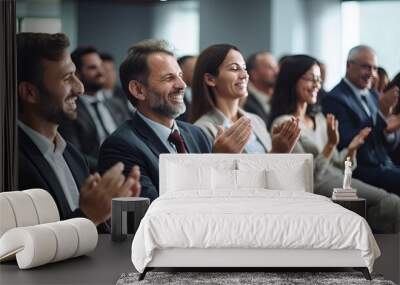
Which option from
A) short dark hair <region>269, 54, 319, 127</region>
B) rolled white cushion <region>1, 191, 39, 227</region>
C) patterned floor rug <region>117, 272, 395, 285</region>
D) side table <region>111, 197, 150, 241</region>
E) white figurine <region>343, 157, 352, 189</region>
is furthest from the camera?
short dark hair <region>269, 54, 319, 127</region>

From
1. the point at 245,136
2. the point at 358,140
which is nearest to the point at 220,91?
the point at 245,136

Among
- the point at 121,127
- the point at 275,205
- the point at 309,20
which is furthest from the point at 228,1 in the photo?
the point at 275,205

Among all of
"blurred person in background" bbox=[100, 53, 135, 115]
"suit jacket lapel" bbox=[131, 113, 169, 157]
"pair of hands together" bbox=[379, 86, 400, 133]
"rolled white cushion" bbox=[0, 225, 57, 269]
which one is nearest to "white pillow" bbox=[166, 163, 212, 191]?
"suit jacket lapel" bbox=[131, 113, 169, 157]

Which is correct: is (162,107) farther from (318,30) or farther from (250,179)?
(318,30)

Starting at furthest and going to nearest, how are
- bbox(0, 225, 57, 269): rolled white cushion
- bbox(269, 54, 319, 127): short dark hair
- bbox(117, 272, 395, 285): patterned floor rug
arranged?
bbox(269, 54, 319, 127): short dark hair < bbox(0, 225, 57, 269): rolled white cushion < bbox(117, 272, 395, 285): patterned floor rug

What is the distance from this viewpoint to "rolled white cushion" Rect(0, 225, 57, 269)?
5.77 m

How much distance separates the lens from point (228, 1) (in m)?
8.14

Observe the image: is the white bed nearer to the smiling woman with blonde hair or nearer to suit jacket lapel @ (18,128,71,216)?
the smiling woman with blonde hair

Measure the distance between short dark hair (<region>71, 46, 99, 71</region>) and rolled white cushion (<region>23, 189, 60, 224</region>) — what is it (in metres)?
1.95

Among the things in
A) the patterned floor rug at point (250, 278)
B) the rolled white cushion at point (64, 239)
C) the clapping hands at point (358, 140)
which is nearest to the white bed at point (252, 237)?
the patterned floor rug at point (250, 278)

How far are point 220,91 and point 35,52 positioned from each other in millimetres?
2098

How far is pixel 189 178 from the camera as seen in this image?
747cm

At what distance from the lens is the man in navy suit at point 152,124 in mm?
8023

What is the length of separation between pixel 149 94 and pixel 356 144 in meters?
2.40
